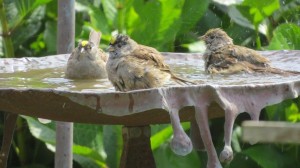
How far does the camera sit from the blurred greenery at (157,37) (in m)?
A: 5.02

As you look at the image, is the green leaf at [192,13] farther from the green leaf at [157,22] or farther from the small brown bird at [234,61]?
the small brown bird at [234,61]

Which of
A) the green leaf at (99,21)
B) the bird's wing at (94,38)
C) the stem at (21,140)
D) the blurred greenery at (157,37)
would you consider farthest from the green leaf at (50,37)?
the bird's wing at (94,38)

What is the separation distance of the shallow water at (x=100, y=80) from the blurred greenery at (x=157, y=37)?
30.0 inches

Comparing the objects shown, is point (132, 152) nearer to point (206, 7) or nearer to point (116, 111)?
point (116, 111)

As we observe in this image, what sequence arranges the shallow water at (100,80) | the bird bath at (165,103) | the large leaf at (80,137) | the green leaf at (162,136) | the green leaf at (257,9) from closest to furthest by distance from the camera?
the bird bath at (165,103)
the shallow water at (100,80)
the green leaf at (162,136)
the large leaf at (80,137)
the green leaf at (257,9)

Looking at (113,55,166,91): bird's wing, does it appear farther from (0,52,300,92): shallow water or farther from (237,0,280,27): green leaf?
(237,0,280,27): green leaf

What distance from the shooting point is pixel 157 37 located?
17.4ft

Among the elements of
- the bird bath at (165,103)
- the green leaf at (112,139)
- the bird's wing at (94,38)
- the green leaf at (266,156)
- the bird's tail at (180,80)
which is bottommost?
the green leaf at (266,156)

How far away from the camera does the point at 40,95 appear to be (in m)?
2.67

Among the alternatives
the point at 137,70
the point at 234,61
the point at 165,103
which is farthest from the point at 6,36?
the point at 165,103

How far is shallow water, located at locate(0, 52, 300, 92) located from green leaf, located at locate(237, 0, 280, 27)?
114 cm

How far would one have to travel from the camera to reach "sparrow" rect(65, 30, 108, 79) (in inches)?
160

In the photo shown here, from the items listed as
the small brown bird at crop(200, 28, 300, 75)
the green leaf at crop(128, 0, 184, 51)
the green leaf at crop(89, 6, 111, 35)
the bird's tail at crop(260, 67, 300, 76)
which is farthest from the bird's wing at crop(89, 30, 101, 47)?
the bird's tail at crop(260, 67, 300, 76)

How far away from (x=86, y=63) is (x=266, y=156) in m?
1.58
